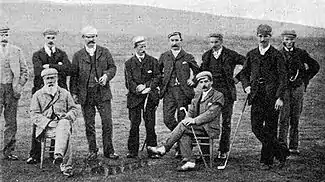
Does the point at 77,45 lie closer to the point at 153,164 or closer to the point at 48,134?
the point at 48,134

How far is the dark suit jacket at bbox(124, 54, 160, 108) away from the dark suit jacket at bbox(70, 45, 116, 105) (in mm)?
224

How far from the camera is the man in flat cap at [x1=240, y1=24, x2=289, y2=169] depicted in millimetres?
4086

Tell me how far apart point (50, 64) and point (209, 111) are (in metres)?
1.74

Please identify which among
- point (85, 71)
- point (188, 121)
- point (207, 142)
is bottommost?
point (207, 142)

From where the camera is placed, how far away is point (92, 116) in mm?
4648

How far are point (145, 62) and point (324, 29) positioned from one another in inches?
83.3

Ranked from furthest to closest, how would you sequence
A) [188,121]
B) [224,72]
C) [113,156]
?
[113,156]
[224,72]
[188,121]

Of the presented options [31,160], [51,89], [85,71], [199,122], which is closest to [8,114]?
[31,160]

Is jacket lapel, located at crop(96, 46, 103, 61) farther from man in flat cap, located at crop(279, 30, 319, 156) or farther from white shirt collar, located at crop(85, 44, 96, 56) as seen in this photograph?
man in flat cap, located at crop(279, 30, 319, 156)

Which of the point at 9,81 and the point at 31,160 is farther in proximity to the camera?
the point at 9,81

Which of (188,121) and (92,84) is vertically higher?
(92,84)

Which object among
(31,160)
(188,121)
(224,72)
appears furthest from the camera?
(224,72)

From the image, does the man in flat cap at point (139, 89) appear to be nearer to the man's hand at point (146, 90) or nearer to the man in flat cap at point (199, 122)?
the man's hand at point (146, 90)

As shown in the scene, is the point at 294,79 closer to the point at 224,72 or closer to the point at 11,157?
the point at 224,72
